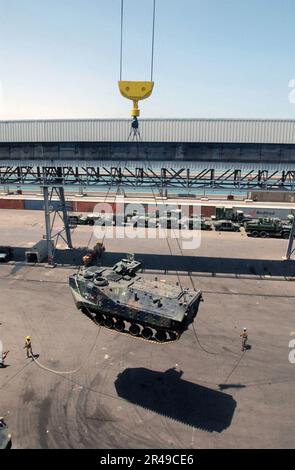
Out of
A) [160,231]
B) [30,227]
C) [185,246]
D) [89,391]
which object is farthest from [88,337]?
[30,227]

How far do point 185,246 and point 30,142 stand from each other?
18.6 metres

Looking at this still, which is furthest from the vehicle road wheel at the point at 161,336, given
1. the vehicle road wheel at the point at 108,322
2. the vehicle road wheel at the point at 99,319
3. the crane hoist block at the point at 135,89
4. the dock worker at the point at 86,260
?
the dock worker at the point at 86,260

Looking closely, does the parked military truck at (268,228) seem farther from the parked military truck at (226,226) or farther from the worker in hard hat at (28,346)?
the worker in hard hat at (28,346)

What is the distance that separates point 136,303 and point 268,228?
1158 inches

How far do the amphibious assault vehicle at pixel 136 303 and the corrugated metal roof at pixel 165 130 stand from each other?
1301 centimetres

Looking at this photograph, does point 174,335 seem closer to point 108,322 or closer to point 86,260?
point 108,322

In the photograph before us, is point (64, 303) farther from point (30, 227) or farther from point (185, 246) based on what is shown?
point (30, 227)

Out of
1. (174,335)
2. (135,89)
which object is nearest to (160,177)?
(135,89)

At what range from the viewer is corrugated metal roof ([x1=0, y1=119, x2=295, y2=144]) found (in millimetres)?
26250

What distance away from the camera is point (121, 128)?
2725cm

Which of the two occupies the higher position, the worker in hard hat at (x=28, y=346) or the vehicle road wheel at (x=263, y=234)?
the vehicle road wheel at (x=263, y=234)

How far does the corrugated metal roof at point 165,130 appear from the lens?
86.1 ft
